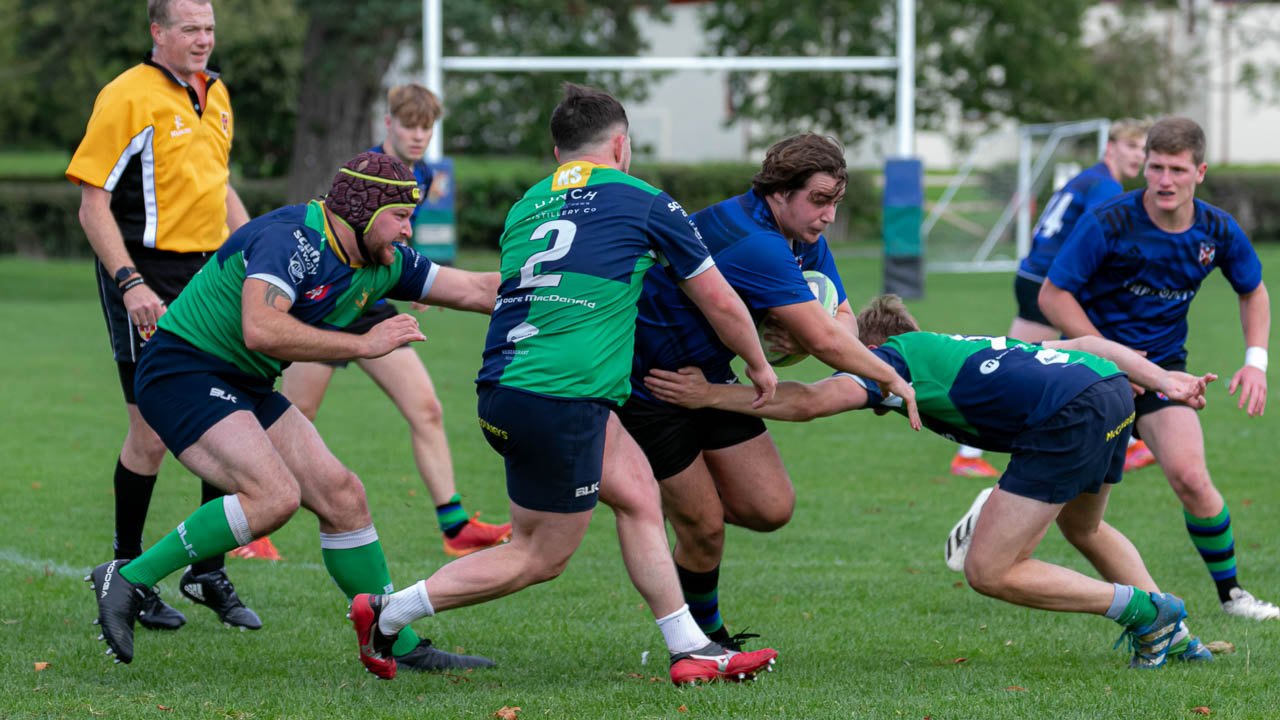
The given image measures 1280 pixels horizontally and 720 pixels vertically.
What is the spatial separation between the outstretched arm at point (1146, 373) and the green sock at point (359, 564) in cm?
255

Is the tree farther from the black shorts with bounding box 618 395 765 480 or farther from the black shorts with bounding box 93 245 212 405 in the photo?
the black shorts with bounding box 618 395 765 480

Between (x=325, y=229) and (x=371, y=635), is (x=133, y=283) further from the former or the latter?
(x=371, y=635)

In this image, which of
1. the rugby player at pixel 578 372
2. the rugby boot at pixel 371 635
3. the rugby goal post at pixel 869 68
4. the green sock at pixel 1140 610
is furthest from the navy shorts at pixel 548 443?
the rugby goal post at pixel 869 68

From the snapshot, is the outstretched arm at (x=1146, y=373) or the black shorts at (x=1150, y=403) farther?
the black shorts at (x=1150, y=403)

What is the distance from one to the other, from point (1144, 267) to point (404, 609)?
11.4 feet

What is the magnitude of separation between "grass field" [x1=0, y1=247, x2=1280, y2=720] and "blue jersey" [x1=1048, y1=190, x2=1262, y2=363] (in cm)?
124

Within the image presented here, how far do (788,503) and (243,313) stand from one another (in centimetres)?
210

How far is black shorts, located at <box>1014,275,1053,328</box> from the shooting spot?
9.13m

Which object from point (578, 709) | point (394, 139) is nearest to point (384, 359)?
point (394, 139)

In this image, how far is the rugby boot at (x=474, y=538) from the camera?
714 cm

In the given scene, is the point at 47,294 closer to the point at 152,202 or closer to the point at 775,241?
the point at 152,202

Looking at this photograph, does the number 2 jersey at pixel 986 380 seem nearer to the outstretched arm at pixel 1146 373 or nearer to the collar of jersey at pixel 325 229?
the outstretched arm at pixel 1146 373

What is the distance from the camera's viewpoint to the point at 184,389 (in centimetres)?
481

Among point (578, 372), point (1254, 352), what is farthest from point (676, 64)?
point (578, 372)
